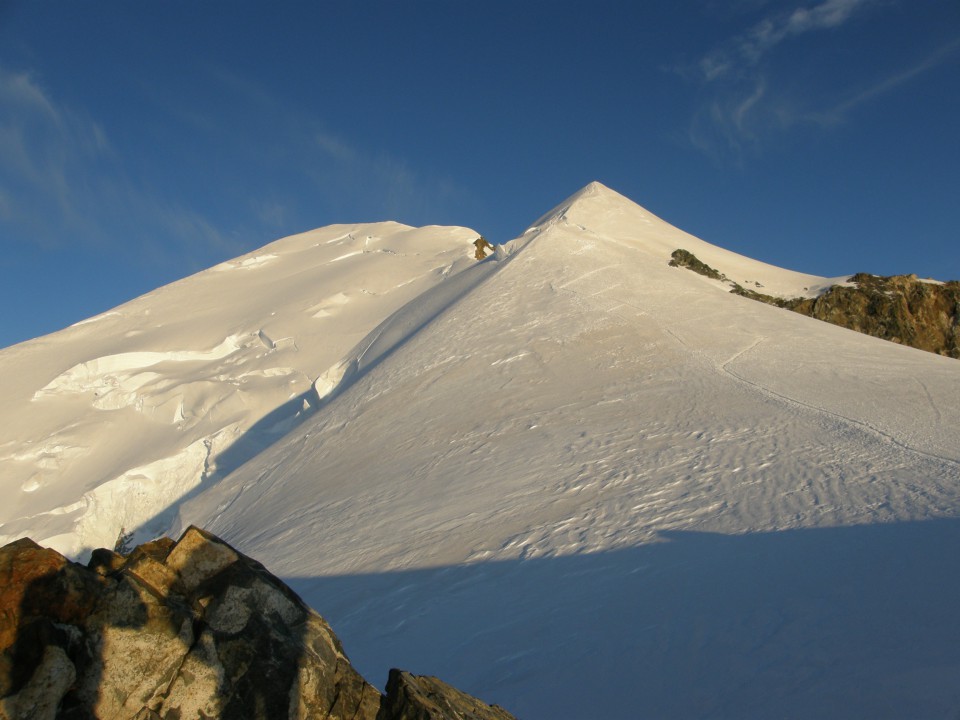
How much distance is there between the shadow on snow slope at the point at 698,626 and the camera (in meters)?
5.62

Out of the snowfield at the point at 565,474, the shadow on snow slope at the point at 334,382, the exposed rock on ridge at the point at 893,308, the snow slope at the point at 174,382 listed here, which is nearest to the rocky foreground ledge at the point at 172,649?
the snowfield at the point at 565,474

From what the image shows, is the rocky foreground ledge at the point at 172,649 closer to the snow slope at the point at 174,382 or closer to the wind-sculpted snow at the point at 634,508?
the wind-sculpted snow at the point at 634,508

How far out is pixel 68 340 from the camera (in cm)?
3534

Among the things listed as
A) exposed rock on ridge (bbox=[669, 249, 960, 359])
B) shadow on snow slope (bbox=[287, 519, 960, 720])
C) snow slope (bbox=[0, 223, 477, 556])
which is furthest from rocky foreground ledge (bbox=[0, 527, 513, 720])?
exposed rock on ridge (bbox=[669, 249, 960, 359])

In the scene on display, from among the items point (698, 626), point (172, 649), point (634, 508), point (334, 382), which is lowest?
point (698, 626)

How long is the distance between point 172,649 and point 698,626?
486 centimetres

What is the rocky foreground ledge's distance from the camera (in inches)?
155

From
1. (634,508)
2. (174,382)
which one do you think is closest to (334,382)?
(174,382)

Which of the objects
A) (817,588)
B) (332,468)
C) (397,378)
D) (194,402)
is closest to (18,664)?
(817,588)

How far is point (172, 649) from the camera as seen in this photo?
13.9 ft

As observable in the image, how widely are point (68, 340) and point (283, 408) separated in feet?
53.0

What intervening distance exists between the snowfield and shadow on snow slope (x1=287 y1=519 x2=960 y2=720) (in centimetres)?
3

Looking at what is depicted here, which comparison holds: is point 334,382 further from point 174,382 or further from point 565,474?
point 565,474

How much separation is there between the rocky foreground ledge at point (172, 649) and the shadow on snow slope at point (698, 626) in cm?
209
